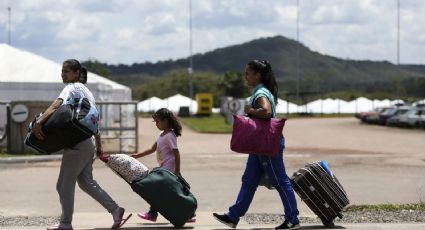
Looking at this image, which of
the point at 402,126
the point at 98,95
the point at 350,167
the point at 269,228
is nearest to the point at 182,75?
the point at 402,126

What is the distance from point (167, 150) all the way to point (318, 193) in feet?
5.71

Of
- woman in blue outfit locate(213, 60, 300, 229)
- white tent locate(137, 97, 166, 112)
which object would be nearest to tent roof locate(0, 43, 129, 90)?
woman in blue outfit locate(213, 60, 300, 229)

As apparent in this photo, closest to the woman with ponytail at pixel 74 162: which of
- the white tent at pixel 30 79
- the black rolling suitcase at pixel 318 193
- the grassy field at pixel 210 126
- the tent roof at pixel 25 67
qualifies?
the black rolling suitcase at pixel 318 193

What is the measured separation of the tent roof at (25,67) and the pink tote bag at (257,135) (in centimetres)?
2403

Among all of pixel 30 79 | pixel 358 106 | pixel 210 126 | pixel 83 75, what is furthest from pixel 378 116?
pixel 83 75

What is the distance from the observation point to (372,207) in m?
11.0

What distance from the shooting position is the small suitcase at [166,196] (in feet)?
28.3

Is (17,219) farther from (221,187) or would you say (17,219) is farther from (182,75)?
(182,75)

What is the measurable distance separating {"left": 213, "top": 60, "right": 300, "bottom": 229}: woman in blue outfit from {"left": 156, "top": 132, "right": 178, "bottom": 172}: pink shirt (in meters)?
0.92

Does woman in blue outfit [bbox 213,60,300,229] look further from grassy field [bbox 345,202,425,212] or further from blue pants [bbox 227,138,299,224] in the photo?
grassy field [bbox 345,202,425,212]

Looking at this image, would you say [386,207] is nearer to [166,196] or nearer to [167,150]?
[167,150]

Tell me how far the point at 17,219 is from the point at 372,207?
4.56m

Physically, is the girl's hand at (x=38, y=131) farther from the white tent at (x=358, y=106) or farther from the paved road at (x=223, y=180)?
the white tent at (x=358, y=106)

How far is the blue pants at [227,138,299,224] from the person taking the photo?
8.58m
